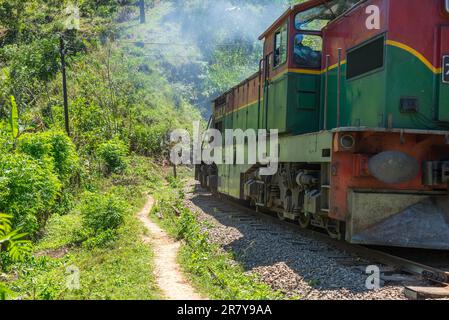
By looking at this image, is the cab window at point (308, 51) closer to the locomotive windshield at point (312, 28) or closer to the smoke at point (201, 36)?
the locomotive windshield at point (312, 28)

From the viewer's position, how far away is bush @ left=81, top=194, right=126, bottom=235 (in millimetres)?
10203

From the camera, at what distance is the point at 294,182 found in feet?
27.7

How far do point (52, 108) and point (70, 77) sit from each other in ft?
16.9

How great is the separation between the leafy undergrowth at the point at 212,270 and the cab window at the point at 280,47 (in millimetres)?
3438

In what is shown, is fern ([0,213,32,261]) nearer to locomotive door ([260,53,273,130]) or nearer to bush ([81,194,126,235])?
bush ([81,194,126,235])

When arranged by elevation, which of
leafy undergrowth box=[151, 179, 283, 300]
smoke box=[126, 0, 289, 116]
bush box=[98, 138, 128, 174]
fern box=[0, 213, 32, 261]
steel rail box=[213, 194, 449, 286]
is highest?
smoke box=[126, 0, 289, 116]

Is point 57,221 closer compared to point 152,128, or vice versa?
point 57,221

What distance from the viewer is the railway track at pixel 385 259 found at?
16.0 feet

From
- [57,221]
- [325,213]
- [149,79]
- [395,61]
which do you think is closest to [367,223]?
[325,213]

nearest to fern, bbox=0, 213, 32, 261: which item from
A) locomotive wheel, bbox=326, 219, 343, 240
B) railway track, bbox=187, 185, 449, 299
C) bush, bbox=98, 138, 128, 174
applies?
railway track, bbox=187, 185, 449, 299

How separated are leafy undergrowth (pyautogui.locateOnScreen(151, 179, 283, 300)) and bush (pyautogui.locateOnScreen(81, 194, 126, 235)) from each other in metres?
1.13

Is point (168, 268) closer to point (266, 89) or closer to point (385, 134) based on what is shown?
point (385, 134)

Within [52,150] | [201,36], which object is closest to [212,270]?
[52,150]
